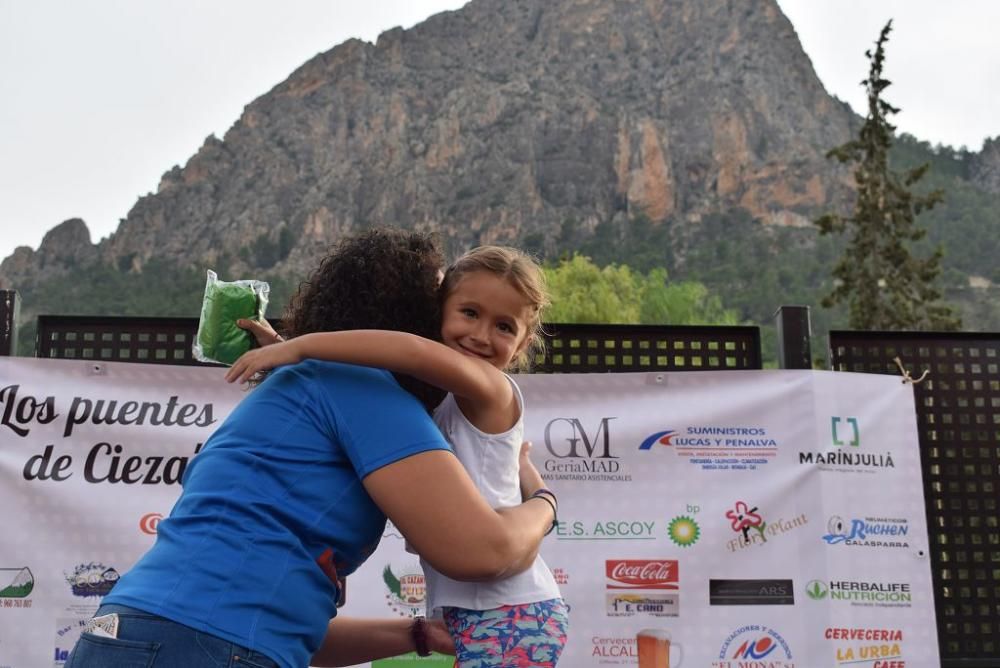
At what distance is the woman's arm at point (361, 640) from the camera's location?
1.76 metres

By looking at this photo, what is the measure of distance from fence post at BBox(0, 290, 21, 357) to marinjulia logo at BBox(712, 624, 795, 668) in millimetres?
3408

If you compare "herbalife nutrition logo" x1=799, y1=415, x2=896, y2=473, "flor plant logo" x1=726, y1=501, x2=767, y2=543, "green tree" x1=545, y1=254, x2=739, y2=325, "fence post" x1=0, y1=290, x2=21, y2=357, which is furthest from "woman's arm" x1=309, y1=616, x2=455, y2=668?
"green tree" x1=545, y1=254, x2=739, y2=325

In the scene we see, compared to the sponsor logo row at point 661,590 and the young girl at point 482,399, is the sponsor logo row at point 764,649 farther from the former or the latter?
the young girl at point 482,399

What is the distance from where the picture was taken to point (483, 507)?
1415 millimetres

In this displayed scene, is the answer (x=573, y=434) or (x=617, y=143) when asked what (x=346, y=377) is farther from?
(x=617, y=143)

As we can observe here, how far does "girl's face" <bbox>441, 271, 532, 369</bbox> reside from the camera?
1758mm

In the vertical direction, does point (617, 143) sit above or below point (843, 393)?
above

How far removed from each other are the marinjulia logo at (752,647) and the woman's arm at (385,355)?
3148 mm

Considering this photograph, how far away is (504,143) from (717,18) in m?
29.3

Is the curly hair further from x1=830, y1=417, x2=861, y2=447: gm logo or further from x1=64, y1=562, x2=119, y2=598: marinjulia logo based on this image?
x1=830, y1=417, x2=861, y2=447: gm logo

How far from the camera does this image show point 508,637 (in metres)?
1.59

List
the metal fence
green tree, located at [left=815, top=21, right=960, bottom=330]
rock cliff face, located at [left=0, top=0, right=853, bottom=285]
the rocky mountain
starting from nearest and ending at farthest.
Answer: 1. the metal fence
2. green tree, located at [left=815, top=21, right=960, bottom=330]
3. the rocky mountain
4. rock cliff face, located at [left=0, top=0, right=853, bottom=285]

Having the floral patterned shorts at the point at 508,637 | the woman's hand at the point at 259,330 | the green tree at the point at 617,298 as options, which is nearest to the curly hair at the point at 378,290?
the floral patterned shorts at the point at 508,637

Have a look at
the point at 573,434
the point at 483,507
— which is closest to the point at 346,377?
the point at 483,507
